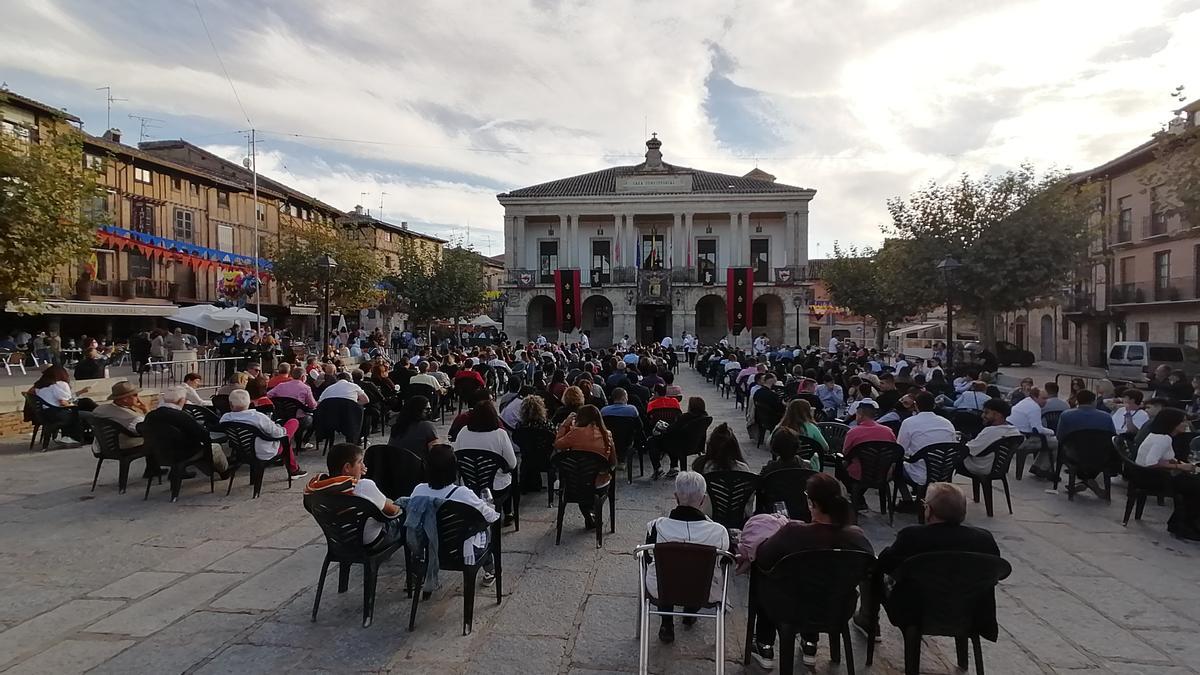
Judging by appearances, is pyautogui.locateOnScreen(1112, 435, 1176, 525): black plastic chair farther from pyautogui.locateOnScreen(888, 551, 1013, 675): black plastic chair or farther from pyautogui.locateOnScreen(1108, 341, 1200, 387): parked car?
pyautogui.locateOnScreen(1108, 341, 1200, 387): parked car

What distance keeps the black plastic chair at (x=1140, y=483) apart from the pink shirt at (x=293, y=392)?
29.1ft

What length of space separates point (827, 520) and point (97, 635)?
4.10 metres

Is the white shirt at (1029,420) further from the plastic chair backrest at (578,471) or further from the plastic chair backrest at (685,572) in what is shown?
the plastic chair backrest at (685,572)

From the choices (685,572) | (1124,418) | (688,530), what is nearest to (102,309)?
(688,530)

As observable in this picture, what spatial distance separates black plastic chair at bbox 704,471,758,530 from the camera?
467 cm

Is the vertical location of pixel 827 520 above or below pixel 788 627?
above

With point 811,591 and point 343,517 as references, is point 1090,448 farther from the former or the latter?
point 343,517

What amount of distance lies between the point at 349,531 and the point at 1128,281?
3595 centimetres

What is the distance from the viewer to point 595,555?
519 centimetres

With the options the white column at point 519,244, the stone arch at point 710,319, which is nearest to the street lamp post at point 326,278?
the white column at point 519,244

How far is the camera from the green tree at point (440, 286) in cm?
2958

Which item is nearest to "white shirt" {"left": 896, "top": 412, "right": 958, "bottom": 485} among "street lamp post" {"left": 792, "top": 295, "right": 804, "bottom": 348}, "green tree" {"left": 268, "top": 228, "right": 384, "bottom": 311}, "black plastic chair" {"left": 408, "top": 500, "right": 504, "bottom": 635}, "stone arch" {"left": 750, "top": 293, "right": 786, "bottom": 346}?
"black plastic chair" {"left": 408, "top": 500, "right": 504, "bottom": 635}

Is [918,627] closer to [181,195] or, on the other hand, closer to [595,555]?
[595,555]

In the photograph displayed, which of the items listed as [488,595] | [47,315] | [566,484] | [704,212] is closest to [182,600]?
[488,595]
